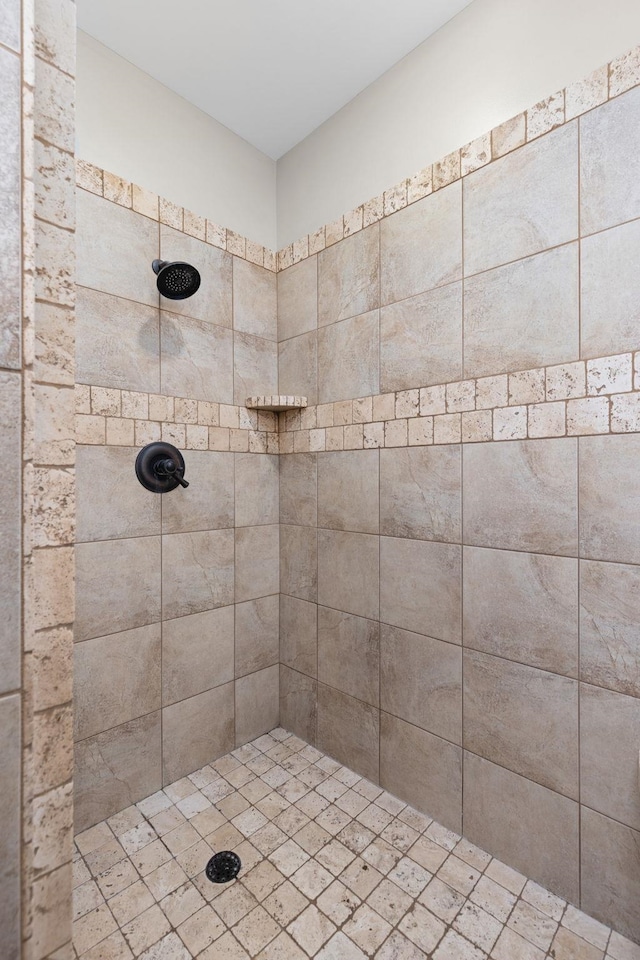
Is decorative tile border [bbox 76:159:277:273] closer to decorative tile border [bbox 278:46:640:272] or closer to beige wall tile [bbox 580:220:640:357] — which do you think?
decorative tile border [bbox 278:46:640:272]

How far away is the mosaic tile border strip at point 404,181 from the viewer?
1.18 m

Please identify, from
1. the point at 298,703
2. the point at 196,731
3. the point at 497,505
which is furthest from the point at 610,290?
the point at 196,731

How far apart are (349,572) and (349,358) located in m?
0.83

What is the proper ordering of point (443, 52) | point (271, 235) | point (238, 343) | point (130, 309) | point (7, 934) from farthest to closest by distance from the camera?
point (271, 235), point (238, 343), point (130, 309), point (443, 52), point (7, 934)

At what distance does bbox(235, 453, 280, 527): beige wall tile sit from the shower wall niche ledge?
22 cm

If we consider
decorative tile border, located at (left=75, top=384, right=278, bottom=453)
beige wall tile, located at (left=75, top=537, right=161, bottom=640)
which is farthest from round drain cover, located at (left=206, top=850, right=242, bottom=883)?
decorative tile border, located at (left=75, top=384, right=278, bottom=453)

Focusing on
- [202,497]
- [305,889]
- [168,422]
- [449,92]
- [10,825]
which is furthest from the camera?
[202,497]

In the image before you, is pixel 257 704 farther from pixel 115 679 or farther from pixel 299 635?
pixel 115 679

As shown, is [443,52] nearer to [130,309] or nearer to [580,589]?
[130,309]

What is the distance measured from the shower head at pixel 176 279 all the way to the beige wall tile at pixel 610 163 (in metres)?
1.18

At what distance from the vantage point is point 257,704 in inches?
79.1

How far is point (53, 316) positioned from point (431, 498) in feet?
4.00

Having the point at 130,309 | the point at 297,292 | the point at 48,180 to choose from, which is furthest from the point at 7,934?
the point at 297,292

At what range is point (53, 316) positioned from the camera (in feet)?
1.83
